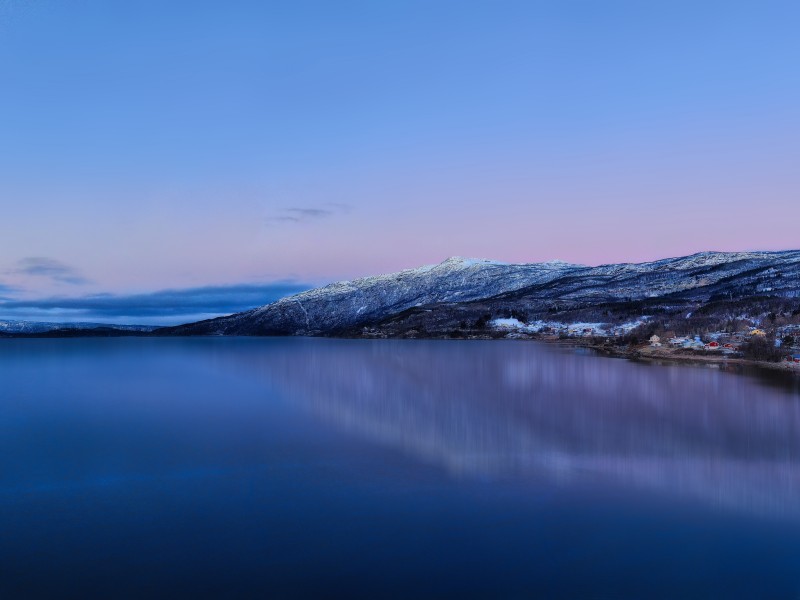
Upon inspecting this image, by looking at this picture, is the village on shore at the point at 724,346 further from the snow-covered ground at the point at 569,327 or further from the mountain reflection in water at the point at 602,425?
the snow-covered ground at the point at 569,327

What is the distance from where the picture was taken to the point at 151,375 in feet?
186

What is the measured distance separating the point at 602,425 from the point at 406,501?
46.0ft

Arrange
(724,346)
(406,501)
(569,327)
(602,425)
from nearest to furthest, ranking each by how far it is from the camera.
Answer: (406,501), (602,425), (724,346), (569,327)

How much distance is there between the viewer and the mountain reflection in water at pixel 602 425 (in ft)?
54.6

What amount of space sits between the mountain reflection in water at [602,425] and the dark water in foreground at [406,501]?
0.50 feet

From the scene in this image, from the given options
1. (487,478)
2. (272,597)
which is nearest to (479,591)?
(272,597)

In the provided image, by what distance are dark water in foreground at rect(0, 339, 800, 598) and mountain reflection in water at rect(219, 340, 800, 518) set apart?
15 cm

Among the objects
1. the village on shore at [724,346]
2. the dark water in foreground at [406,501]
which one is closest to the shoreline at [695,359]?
the village on shore at [724,346]

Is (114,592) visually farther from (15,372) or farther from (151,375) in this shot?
(15,372)

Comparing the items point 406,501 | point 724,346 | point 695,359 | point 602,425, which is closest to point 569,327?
point 724,346

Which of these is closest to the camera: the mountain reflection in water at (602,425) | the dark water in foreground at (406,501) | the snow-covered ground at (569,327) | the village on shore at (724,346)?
the dark water in foreground at (406,501)

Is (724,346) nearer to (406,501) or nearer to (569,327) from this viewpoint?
(406,501)

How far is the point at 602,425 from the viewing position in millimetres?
25266

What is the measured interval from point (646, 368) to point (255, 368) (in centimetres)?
3925
